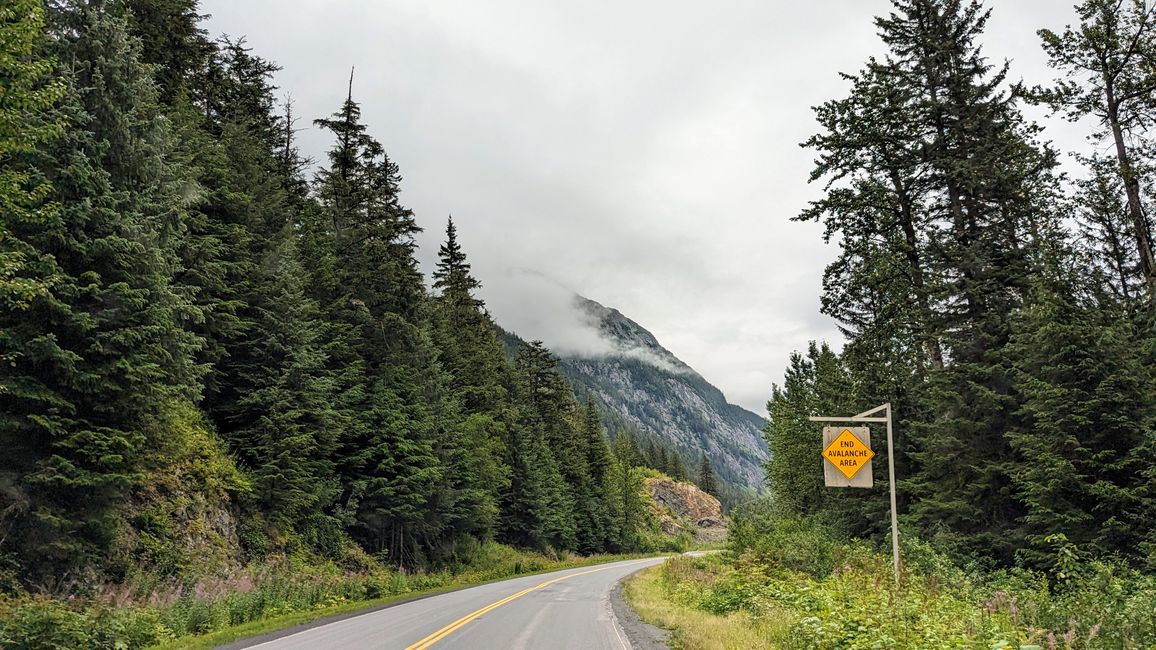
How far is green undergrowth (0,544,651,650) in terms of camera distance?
9.61 m

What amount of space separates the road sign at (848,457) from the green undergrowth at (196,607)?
1286 cm

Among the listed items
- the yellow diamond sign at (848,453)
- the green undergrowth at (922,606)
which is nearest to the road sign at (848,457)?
the yellow diamond sign at (848,453)

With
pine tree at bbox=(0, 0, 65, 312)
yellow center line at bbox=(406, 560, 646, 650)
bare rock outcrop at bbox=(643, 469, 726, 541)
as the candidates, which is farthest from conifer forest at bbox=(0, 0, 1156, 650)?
bare rock outcrop at bbox=(643, 469, 726, 541)

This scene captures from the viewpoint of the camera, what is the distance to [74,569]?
42.0 feet

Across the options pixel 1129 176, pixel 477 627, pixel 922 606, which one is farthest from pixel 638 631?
pixel 1129 176

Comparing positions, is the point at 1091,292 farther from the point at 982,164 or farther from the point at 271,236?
the point at 271,236

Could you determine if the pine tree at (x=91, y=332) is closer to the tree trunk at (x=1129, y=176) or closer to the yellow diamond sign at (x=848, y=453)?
the yellow diamond sign at (x=848, y=453)

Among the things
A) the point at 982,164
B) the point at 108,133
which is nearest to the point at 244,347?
the point at 108,133

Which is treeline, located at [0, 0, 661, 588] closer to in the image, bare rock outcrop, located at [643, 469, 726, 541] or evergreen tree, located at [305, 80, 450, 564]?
evergreen tree, located at [305, 80, 450, 564]

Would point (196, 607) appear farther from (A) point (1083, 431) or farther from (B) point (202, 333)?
(A) point (1083, 431)

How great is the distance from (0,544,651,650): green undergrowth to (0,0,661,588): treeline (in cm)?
101

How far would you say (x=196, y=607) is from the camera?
517 inches

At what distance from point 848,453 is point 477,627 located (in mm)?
9278

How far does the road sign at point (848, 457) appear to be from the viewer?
11852 millimetres
